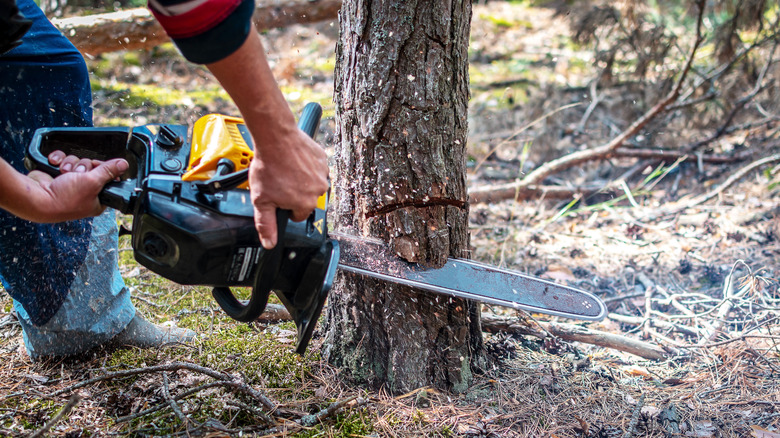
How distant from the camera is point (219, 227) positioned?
54.4 inches

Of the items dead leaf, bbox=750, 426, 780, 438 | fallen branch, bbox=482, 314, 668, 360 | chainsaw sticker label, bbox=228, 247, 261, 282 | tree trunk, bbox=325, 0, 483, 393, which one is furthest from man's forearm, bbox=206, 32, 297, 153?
dead leaf, bbox=750, 426, 780, 438

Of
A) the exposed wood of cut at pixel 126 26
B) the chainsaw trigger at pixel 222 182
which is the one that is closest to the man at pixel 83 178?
the chainsaw trigger at pixel 222 182

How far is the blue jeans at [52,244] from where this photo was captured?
179cm

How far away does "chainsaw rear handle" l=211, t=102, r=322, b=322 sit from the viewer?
1.39m

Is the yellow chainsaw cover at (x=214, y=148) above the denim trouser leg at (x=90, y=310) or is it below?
above

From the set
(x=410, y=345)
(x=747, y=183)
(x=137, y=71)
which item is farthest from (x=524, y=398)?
(x=137, y=71)

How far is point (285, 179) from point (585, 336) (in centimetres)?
160

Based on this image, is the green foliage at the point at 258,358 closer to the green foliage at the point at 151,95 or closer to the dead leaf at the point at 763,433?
the dead leaf at the point at 763,433

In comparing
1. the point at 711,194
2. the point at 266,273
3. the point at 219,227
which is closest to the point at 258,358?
the point at 266,273

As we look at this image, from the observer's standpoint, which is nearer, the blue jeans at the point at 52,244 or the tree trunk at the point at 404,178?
the tree trunk at the point at 404,178

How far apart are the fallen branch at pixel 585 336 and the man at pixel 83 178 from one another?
1.23 m

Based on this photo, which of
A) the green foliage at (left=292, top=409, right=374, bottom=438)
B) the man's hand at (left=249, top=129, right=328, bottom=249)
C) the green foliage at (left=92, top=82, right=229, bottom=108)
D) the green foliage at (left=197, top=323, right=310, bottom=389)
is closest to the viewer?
the man's hand at (left=249, top=129, right=328, bottom=249)

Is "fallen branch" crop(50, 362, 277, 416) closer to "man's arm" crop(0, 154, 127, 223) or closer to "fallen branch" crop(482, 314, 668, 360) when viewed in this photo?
"man's arm" crop(0, 154, 127, 223)

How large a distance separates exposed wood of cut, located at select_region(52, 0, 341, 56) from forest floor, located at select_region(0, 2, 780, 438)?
90 centimetres
